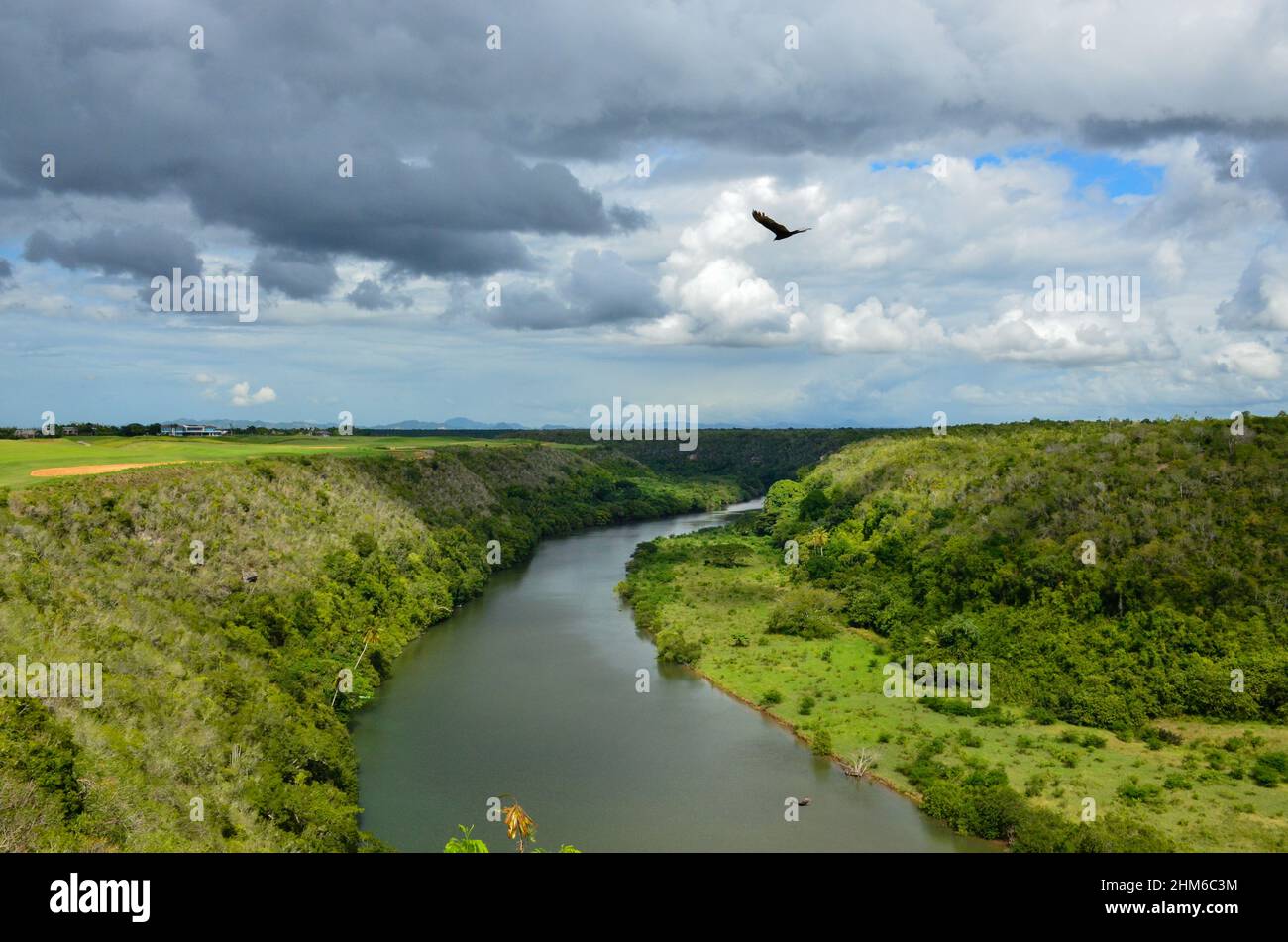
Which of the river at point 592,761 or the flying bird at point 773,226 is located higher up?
the flying bird at point 773,226

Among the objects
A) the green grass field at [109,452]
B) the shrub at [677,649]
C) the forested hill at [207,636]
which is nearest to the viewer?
the forested hill at [207,636]

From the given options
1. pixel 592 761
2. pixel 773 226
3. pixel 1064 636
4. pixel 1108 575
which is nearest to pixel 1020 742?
pixel 1064 636

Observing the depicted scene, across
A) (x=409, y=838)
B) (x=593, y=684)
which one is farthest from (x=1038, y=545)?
(x=409, y=838)

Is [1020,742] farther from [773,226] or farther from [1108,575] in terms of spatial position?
[773,226]

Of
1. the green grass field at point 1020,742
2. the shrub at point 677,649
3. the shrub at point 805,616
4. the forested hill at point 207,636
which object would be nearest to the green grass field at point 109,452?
the forested hill at point 207,636

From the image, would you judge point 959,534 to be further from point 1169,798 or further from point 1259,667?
point 1169,798

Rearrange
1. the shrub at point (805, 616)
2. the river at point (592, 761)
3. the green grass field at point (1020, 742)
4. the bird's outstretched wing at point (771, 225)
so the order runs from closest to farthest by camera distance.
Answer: the bird's outstretched wing at point (771, 225) → the green grass field at point (1020, 742) → the river at point (592, 761) → the shrub at point (805, 616)

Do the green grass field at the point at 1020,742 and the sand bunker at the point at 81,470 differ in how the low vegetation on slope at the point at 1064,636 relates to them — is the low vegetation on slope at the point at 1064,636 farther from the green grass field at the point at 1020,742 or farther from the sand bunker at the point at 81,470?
the sand bunker at the point at 81,470
